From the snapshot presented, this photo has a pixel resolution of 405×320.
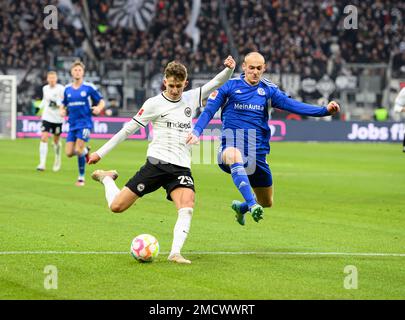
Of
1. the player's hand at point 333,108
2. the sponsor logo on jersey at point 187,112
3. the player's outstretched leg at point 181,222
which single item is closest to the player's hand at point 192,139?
the sponsor logo on jersey at point 187,112

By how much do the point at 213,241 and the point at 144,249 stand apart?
1.97 meters

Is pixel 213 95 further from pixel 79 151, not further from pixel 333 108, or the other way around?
pixel 79 151

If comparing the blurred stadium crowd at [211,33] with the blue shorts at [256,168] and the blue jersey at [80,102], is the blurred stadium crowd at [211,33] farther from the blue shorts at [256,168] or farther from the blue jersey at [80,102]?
the blue shorts at [256,168]

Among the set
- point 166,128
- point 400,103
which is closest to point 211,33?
point 400,103

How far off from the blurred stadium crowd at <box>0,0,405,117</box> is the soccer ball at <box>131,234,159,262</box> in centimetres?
3127

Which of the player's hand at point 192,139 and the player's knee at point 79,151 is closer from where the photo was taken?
the player's hand at point 192,139

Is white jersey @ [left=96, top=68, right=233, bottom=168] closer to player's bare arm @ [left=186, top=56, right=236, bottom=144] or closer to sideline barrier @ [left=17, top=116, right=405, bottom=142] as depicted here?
player's bare arm @ [left=186, top=56, right=236, bottom=144]

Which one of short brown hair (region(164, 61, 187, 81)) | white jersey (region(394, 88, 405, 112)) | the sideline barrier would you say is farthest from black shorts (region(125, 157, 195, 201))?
the sideline barrier

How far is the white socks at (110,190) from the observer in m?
9.73

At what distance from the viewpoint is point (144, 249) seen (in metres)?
8.98

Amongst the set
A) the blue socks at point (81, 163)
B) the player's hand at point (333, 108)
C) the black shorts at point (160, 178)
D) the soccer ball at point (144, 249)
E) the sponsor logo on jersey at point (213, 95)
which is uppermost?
the sponsor logo on jersey at point (213, 95)

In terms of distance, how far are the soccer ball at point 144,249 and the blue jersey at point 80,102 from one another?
34.6 ft

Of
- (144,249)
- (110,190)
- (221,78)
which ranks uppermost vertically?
(221,78)

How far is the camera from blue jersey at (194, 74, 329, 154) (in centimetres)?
1093
